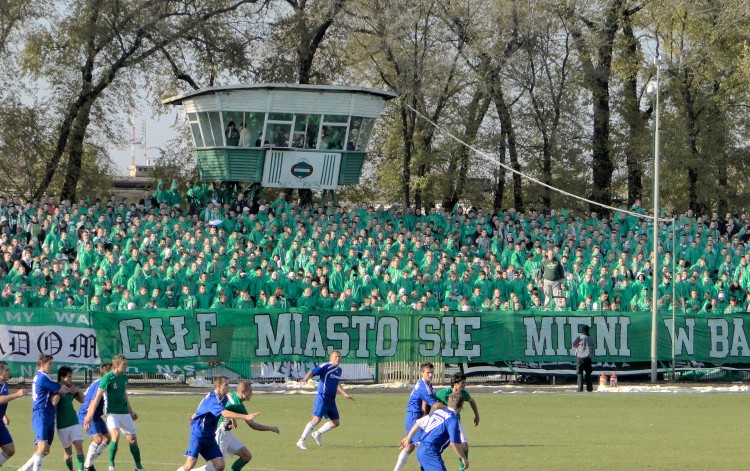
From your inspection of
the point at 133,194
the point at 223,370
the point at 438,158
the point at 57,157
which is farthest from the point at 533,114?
the point at 133,194

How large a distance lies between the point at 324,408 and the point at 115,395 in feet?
14.9

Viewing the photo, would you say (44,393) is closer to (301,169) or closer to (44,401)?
(44,401)

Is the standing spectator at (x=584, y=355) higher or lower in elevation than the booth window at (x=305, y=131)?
lower

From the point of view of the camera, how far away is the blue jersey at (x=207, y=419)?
16.0 m

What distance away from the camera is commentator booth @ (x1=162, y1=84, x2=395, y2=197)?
48.2 m

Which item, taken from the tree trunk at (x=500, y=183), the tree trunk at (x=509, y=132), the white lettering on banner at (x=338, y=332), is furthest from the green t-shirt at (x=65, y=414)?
the tree trunk at (x=500, y=183)

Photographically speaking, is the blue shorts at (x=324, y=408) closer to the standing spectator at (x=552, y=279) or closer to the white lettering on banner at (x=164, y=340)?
the white lettering on banner at (x=164, y=340)

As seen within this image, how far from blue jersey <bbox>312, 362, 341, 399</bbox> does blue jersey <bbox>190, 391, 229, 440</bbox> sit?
623cm

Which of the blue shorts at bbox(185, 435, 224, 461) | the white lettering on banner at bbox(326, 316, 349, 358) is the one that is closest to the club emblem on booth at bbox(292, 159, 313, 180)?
the white lettering on banner at bbox(326, 316, 349, 358)

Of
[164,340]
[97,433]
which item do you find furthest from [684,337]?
[97,433]

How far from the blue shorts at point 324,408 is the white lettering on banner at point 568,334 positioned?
13.3 meters

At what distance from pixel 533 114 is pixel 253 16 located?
42.1ft

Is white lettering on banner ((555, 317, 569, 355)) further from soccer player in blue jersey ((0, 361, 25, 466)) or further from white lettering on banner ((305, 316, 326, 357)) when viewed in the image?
soccer player in blue jersey ((0, 361, 25, 466))

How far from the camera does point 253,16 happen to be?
56281 mm
